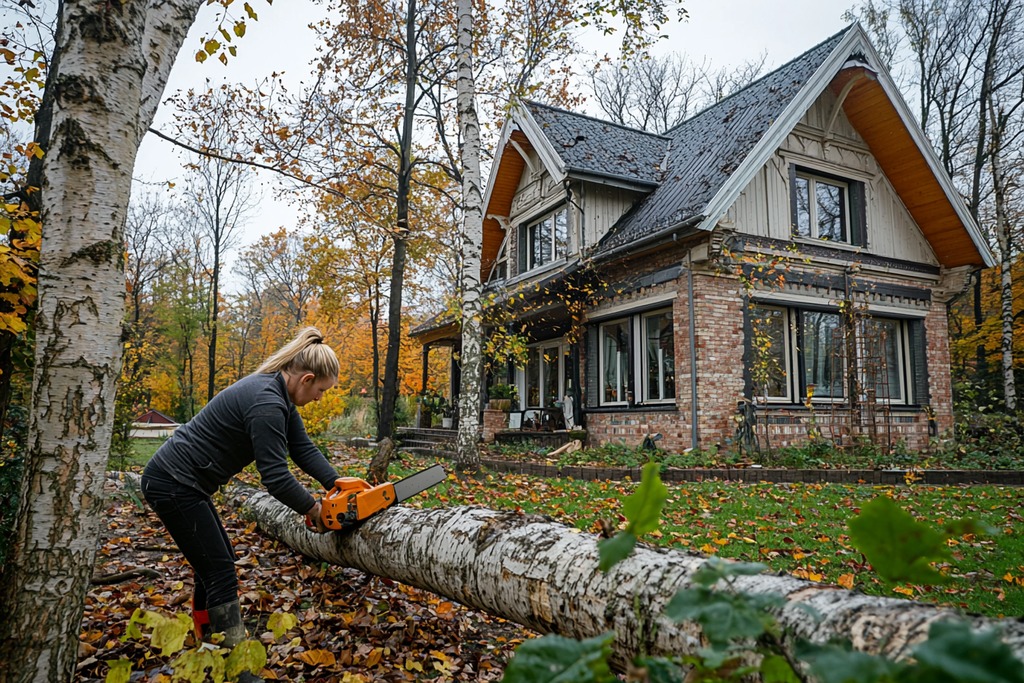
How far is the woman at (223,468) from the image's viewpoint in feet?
10.2

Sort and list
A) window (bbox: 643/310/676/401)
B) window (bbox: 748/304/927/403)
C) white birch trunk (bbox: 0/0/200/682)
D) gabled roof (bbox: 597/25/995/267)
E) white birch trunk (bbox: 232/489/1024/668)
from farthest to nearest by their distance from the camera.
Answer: window (bbox: 643/310/676/401) → window (bbox: 748/304/927/403) → gabled roof (bbox: 597/25/995/267) → white birch trunk (bbox: 0/0/200/682) → white birch trunk (bbox: 232/489/1024/668)

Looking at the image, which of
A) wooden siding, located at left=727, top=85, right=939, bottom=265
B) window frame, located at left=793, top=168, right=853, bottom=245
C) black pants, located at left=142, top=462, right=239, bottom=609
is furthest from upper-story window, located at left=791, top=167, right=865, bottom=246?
black pants, located at left=142, top=462, right=239, bottom=609

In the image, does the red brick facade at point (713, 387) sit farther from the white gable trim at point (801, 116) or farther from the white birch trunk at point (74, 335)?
the white birch trunk at point (74, 335)

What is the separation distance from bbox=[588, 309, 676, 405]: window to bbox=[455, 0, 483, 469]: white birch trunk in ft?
16.5

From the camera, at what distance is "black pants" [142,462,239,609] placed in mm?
3109

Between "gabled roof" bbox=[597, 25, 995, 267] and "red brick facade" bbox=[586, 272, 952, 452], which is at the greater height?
"gabled roof" bbox=[597, 25, 995, 267]

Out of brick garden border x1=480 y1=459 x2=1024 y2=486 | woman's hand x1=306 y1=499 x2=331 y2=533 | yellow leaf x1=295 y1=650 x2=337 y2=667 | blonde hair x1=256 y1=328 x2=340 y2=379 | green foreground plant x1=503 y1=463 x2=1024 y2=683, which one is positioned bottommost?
yellow leaf x1=295 y1=650 x2=337 y2=667

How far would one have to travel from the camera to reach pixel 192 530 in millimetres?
3119

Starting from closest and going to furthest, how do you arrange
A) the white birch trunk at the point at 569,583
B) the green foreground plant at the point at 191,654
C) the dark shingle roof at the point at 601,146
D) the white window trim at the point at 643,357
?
1. the white birch trunk at the point at 569,583
2. the green foreground plant at the point at 191,654
3. the white window trim at the point at 643,357
4. the dark shingle roof at the point at 601,146

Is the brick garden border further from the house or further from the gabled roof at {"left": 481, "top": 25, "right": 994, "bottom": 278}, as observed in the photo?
the gabled roof at {"left": 481, "top": 25, "right": 994, "bottom": 278}

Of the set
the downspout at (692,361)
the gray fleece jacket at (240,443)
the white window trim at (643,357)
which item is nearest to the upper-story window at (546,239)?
the white window trim at (643,357)

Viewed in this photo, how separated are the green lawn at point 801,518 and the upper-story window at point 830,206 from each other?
722cm

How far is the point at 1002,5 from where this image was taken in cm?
1941

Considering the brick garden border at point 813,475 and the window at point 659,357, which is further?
the window at point 659,357
